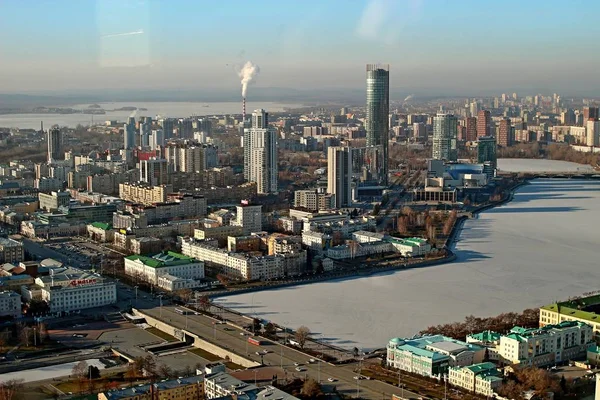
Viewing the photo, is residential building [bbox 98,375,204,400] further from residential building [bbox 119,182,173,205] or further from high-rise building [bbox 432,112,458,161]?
high-rise building [bbox 432,112,458,161]

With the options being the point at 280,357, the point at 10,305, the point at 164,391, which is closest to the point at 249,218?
the point at 10,305

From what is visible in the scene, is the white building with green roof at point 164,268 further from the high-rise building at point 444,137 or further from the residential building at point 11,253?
the high-rise building at point 444,137

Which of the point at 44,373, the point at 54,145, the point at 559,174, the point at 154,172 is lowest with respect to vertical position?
the point at 44,373

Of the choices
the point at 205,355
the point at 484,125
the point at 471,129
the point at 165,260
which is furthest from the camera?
the point at 471,129

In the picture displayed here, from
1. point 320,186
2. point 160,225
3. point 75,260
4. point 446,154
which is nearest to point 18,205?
point 160,225

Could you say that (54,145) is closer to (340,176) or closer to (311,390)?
(340,176)

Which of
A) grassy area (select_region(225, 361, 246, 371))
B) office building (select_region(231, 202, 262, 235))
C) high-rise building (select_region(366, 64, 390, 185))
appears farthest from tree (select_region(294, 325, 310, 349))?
high-rise building (select_region(366, 64, 390, 185))

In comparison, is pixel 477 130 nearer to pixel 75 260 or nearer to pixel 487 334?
pixel 75 260
